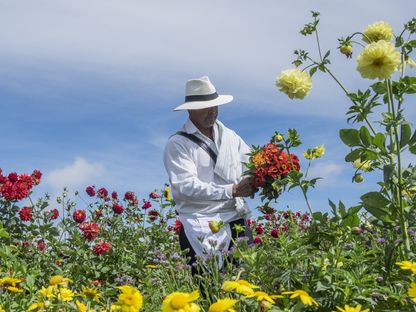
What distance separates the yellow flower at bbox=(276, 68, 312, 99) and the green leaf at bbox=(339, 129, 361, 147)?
0.32 metres

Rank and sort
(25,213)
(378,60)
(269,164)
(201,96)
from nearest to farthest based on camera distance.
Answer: (378,60) < (269,164) < (201,96) < (25,213)

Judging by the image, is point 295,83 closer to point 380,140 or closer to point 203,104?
point 380,140

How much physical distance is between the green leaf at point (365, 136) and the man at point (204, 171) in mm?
1370

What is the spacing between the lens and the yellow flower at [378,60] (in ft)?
9.19

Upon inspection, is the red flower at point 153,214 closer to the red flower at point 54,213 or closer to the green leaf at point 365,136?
the red flower at point 54,213

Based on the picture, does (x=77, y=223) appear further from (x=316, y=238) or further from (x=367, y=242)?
(x=316, y=238)

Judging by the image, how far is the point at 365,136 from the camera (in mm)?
2895

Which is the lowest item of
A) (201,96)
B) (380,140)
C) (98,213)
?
(98,213)

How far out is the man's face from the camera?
4512mm

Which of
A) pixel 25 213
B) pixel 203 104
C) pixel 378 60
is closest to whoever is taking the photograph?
pixel 378 60

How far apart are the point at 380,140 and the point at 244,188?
1.40 m

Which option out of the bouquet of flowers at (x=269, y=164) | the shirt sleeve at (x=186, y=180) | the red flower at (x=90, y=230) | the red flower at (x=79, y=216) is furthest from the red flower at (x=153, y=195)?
the bouquet of flowers at (x=269, y=164)

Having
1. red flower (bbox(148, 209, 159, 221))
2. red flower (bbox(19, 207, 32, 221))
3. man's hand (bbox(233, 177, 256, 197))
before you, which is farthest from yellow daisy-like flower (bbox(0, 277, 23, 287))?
red flower (bbox(148, 209, 159, 221))

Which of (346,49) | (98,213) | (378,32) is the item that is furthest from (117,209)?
(378,32)
